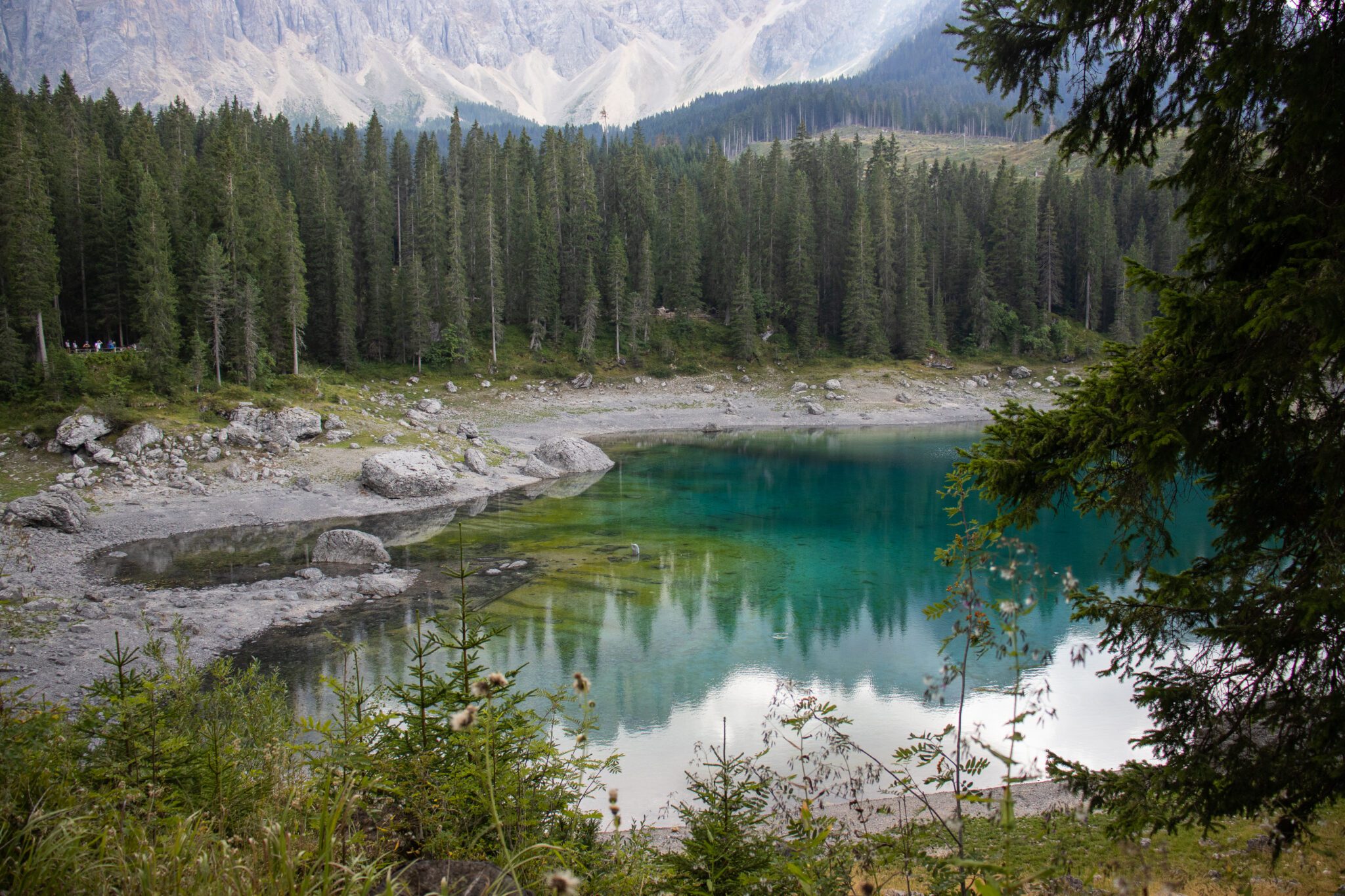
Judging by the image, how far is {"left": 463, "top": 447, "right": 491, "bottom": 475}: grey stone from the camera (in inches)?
1442

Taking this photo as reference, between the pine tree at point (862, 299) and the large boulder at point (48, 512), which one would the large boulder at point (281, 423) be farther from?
the pine tree at point (862, 299)

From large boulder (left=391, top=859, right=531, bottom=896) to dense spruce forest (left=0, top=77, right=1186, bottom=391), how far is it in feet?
135

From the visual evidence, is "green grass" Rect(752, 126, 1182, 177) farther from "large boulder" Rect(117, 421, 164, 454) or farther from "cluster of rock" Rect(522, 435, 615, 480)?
"large boulder" Rect(117, 421, 164, 454)

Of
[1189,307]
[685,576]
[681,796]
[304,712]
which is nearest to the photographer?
[1189,307]

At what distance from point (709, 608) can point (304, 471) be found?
20.9m

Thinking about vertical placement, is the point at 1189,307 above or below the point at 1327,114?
below

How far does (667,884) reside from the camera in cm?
426

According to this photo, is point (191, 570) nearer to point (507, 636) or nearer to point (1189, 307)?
point (507, 636)

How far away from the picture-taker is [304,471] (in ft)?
107

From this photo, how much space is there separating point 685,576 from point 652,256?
57.8 metres

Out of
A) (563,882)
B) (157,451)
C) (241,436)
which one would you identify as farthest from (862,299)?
(563,882)

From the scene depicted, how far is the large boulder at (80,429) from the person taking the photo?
29.6 metres

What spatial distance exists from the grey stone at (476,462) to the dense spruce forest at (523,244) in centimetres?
1336

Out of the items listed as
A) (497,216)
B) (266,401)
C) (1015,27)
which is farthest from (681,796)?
(497,216)
